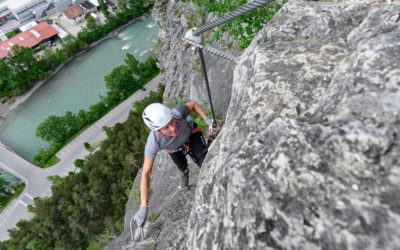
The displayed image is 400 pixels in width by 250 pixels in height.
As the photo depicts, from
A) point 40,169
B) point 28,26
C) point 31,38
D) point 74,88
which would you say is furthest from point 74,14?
point 40,169

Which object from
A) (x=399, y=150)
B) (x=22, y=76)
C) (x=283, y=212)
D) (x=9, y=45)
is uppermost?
(x=399, y=150)

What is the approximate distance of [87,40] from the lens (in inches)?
2090

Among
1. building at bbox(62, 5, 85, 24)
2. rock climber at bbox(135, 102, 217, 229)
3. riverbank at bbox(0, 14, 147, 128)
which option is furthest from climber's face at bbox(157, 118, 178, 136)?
building at bbox(62, 5, 85, 24)

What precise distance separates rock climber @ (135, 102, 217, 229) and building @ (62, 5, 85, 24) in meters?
67.0

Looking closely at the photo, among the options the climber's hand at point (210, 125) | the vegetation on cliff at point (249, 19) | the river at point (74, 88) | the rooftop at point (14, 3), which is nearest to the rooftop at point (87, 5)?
the river at point (74, 88)

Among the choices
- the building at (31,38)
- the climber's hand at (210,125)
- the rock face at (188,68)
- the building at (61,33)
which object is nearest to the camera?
the climber's hand at (210,125)

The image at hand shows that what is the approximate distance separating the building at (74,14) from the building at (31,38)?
5.13m

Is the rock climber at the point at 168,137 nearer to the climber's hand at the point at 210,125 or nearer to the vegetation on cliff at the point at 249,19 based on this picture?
the climber's hand at the point at 210,125

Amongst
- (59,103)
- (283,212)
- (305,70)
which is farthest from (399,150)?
(59,103)

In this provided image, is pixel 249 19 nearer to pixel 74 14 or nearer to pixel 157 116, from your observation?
pixel 157 116

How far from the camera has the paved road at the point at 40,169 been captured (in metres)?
33.8

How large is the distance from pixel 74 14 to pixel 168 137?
224 ft

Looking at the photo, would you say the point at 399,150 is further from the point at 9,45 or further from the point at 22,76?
the point at 9,45

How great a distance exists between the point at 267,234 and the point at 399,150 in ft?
3.96
